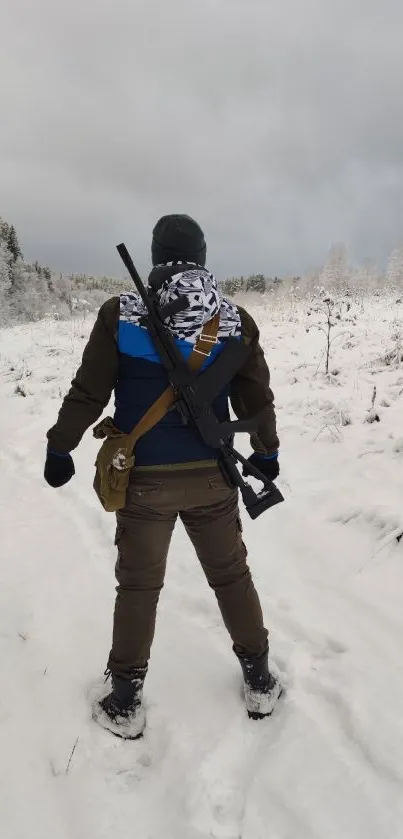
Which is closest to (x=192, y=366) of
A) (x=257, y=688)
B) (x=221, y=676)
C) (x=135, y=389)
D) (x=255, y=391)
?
(x=135, y=389)

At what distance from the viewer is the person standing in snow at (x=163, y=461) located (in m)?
1.96

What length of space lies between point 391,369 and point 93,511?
4960 millimetres

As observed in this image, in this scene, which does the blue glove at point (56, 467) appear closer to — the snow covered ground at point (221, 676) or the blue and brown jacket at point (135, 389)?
the blue and brown jacket at point (135, 389)

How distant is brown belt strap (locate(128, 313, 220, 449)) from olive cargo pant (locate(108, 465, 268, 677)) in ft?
0.79

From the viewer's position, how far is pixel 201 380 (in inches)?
78.5

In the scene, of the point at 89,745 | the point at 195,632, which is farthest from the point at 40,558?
the point at 89,745

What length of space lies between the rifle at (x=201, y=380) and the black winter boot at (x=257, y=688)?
0.83 metres

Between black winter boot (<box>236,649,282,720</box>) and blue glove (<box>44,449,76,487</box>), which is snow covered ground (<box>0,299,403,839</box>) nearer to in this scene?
black winter boot (<box>236,649,282,720</box>)

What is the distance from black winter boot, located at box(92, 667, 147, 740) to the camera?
2281 mm

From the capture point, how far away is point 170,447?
2082 mm

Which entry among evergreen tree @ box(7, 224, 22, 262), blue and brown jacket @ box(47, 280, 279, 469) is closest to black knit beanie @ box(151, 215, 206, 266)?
blue and brown jacket @ box(47, 280, 279, 469)

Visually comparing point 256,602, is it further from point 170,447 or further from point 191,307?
point 191,307

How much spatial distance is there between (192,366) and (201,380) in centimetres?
7

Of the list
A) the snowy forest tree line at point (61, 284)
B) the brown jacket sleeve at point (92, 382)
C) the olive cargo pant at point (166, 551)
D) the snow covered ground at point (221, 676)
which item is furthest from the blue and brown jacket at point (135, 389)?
the snowy forest tree line at point (61, 284)
